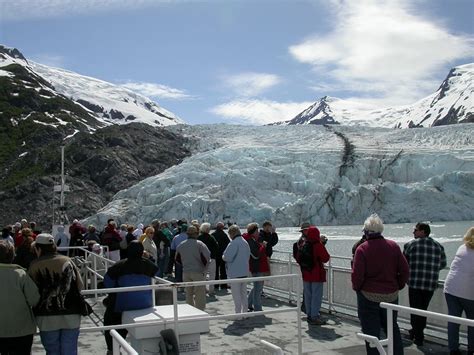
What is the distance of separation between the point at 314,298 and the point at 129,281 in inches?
163

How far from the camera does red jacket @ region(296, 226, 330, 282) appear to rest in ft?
31.9

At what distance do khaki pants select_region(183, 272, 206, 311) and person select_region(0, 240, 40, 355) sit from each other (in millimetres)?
5073

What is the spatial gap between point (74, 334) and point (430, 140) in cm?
4860

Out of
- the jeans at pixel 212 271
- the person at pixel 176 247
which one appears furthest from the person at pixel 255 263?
the jeans at pixel 212 271

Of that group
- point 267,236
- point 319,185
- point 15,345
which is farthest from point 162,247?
point 319,185

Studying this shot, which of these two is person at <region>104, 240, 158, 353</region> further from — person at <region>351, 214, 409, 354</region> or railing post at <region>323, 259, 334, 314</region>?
railing post at <region>323, 259, 334, 314</region>

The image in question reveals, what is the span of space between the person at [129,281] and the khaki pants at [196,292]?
141 inches

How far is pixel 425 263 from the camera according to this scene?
8117mm

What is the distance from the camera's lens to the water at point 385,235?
90.9 feet

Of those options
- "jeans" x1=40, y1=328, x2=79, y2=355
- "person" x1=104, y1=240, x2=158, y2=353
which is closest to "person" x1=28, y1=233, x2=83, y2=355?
"jeans" x1=40, y1=328, x2=79, y2=355

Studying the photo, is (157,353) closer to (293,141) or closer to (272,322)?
(272,322)

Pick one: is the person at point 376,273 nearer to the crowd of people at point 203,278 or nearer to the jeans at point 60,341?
the crowd of people at point 203,278

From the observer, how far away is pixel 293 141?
5469 cm

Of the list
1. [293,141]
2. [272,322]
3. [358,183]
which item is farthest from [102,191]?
[272,322]
